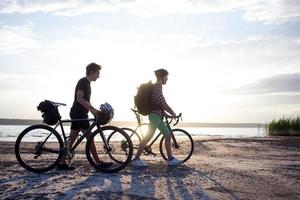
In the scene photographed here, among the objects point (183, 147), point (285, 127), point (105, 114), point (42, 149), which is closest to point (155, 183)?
point (105, 114)

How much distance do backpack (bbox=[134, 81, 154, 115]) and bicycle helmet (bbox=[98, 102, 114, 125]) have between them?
3.94ft

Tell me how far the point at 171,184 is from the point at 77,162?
2985 millimetres

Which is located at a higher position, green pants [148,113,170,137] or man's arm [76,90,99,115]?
man's arm [76,90,99,115]

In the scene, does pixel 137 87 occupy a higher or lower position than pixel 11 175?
higher

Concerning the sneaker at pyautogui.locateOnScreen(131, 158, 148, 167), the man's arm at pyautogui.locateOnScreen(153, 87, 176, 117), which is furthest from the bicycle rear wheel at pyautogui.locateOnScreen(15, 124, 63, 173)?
the man's arm at pyautogui.locateOnScreen(153, 87, 176, 117)

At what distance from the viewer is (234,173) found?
7.96m

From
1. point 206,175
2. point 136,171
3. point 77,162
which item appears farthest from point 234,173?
point 77,162

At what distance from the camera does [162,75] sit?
8.80m

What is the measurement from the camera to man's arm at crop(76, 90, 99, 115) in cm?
750

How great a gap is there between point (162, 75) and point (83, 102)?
1955mm

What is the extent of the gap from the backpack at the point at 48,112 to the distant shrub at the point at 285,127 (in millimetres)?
19435

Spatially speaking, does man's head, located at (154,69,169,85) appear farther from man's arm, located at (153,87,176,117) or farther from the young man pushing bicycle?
man's arm, located at (153,87,176,117)

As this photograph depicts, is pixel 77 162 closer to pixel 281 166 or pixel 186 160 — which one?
pixel 186 160

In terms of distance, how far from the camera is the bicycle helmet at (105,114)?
7523 millimetres
